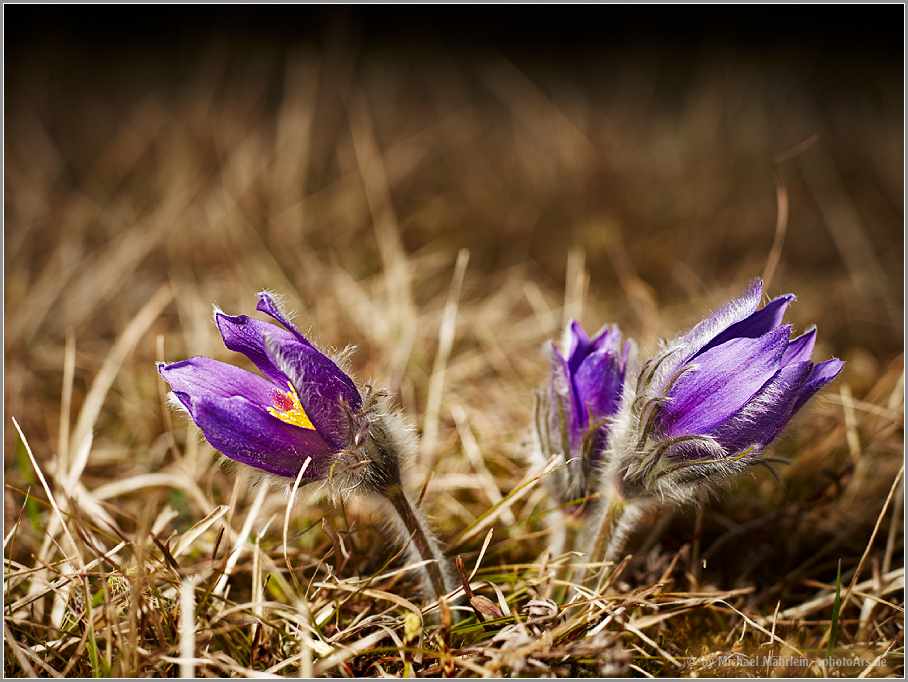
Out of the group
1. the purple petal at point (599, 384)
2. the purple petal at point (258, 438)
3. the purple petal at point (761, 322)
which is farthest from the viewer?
the purple petal at point (599, 384)

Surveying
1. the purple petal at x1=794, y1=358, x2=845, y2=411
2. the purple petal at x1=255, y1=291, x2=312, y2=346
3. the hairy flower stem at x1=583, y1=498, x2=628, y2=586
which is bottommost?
the hairy flower stem at x1=583, y1=498, x2=628, y2=586

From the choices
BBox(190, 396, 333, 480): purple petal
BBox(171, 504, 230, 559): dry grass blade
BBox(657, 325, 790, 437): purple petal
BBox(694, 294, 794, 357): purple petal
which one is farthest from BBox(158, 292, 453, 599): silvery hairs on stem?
BBox(694, 294, 794, 357): purple petal

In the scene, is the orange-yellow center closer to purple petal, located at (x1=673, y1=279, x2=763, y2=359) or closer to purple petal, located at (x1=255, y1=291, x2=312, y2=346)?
purple petal, located at (x1=255, y1=291, x2=312, y2=346)

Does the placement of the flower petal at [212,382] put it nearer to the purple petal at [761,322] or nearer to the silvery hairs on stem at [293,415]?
the silvery hairs on stem at [293,415]

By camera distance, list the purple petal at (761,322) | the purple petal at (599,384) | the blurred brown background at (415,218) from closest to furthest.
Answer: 1. the purple petal at (761,322)
2. the purple petal at (599,384)
3. the blurred brown background at (415,218)

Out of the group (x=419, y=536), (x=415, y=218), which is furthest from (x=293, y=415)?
(x=415, y=218)

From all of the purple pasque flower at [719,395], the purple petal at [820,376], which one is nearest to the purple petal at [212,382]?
the purple pasque flower at [719,395]

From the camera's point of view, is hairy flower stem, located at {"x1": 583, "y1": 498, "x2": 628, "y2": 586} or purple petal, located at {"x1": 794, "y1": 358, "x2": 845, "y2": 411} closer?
purple petal, located at {"x1": 794, "y1": 358, "x2": 845, "y2": 411}

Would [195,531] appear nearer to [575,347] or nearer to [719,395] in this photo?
[575,347]
